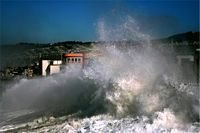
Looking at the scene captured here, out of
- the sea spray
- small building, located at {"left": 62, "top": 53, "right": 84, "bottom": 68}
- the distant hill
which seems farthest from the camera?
the distant hill

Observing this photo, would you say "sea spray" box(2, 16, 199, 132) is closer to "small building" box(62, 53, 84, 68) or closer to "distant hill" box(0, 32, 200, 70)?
"small building" box(62, 53, 84, 68)

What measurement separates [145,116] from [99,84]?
3661 millimetres

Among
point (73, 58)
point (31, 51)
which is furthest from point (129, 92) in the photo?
point (31, 51)

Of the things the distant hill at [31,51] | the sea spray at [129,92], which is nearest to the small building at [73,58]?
the distant hill at [31,51]

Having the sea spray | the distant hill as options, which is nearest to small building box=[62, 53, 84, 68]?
the distant hill

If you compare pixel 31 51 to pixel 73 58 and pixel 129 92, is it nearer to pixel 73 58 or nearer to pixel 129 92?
pixel 73 58

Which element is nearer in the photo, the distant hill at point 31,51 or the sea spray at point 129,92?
the sea spray at point 129,92

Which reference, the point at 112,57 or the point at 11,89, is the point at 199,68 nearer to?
the point at 112,57

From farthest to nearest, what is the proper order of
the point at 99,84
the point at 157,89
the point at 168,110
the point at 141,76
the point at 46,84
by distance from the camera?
the point at 46,84 → the point at 99,84 → the point at 141,76 → the point at 157,89 → the point at 168,110

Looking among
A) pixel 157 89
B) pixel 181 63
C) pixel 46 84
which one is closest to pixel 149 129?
pixel 157 89

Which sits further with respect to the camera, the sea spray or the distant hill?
the distant hill

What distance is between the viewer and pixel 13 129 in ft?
37.5

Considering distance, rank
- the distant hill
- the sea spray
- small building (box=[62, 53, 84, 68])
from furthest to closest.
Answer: the distant hill
small building (box=[62, 53, 84, 68])
the sea spray

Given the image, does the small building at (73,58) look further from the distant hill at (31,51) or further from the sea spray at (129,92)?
the sea spray at (129,92)
